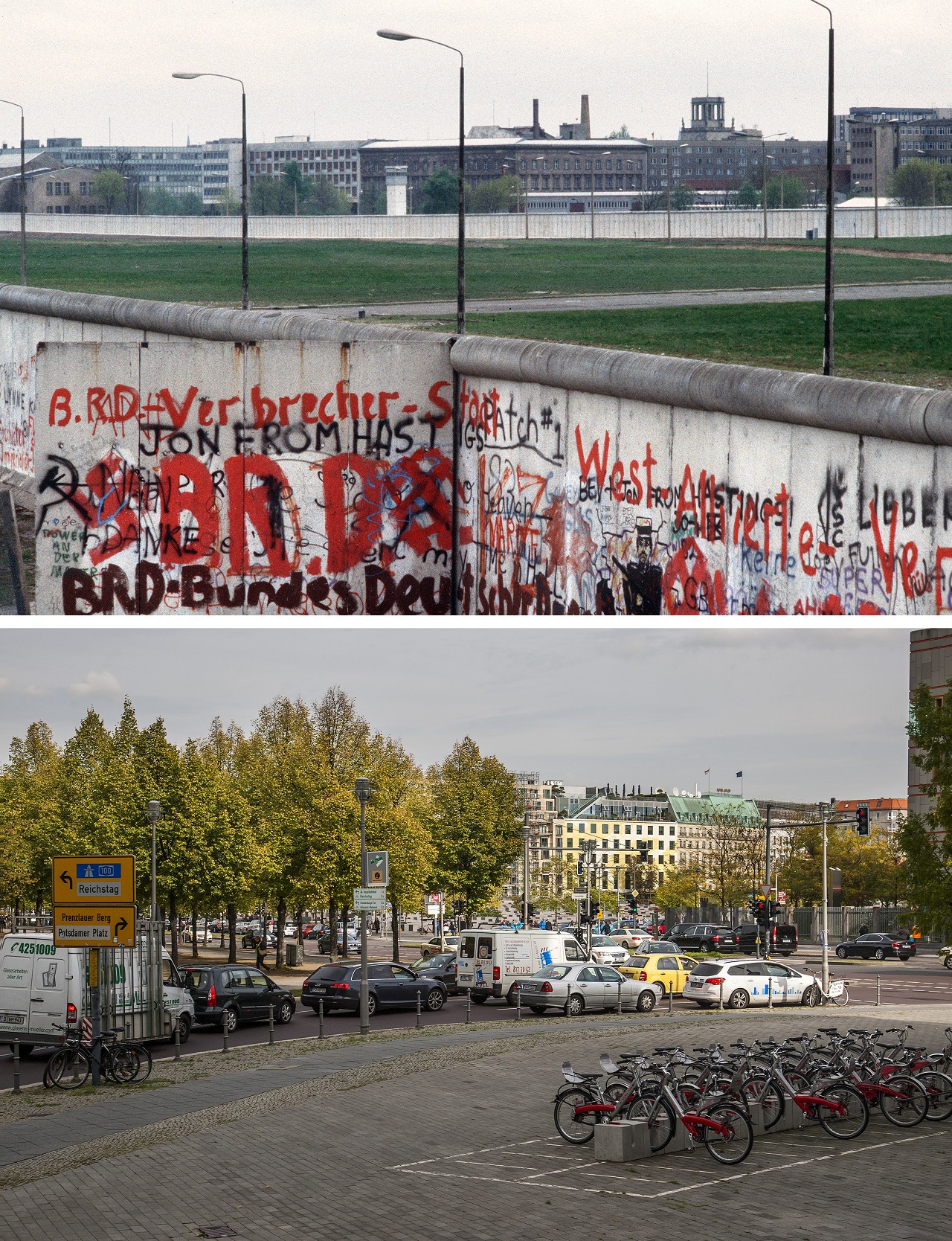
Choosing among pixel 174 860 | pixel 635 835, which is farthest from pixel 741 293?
pixel 635 835

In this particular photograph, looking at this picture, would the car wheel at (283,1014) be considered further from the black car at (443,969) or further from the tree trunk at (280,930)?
the tree trunk at (280,930)

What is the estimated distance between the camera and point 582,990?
30.2m

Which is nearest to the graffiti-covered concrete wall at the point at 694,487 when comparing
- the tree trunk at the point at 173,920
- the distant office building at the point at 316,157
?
the tree trunk at the point at 173,920

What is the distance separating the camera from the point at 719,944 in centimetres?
5834

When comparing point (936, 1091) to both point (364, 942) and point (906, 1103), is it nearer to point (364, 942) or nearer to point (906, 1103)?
point (906, 1103)

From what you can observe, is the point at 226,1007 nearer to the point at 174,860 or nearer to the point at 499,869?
the point at 174,860

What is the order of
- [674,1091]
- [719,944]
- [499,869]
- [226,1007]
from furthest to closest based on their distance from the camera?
1. [719,944]
2. [499,869]
3. [226,1007]
4. [674,1091]

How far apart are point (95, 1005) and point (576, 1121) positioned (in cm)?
684

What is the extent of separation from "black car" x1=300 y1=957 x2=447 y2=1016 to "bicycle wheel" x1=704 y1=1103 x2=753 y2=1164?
1498cm

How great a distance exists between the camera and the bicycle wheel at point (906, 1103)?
52.2 ft

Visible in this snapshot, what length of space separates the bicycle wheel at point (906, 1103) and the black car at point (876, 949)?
149ft

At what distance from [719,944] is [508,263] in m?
26.7

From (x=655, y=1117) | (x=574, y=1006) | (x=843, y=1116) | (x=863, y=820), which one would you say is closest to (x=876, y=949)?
(x=863, y=820)

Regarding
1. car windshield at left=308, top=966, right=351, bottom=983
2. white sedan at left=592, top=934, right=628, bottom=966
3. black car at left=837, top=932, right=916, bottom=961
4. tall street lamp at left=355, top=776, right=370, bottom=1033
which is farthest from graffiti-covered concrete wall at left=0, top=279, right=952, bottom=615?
black car at left=837, top=932, right=916, bottom=961
